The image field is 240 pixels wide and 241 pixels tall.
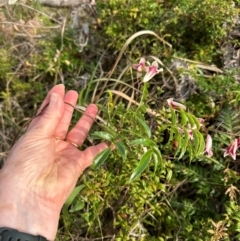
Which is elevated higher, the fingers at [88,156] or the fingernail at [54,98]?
the fingernail at [54,98]

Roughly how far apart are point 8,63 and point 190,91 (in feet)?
3.51

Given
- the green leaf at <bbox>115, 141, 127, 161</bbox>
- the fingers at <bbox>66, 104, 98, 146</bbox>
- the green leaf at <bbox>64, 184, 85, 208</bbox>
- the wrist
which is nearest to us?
the green leaf at <bbox>115, 141, 127, 161</bbox>

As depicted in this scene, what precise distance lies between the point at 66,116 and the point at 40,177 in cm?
34

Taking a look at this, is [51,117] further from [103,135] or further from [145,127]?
[145,127]

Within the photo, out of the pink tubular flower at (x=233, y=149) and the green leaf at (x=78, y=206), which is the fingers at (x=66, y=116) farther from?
the pink tubular flower at (x=233, y=149)

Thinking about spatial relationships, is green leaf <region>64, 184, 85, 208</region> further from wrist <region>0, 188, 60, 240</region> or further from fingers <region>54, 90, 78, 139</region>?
fingers <region>54, 90, 78, 139</region>

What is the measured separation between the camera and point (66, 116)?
196 centimetres

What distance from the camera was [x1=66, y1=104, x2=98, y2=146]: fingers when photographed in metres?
1.91

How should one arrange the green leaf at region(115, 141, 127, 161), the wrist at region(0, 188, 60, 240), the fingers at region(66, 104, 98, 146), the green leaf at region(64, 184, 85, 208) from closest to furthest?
the green leaf at region(115, 141, 127, 161) → the wrist at region(0, 188, 60, 240) → the green leaf at region(64, 184, 85, 208) → the fingers at region(66, 104, 98, 146)

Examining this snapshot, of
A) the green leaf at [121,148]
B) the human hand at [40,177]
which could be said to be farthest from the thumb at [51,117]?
the green leaf at [121,148]

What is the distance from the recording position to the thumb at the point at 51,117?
1.78 metres

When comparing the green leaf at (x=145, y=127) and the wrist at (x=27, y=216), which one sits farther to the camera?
the wrist at (x=27, y=216)

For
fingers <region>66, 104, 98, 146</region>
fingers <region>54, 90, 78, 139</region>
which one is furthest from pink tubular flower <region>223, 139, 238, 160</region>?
fingers <region>54, 90, 78, 139</region>

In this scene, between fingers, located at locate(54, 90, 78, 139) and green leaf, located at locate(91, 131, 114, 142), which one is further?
fingers, located at locate(54, 90, 78, 139)
